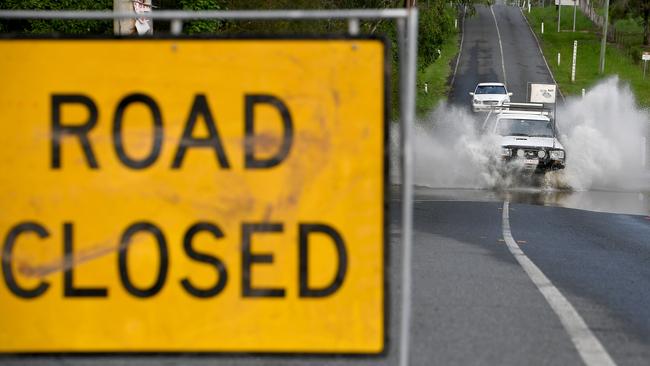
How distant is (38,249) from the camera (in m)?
4.11

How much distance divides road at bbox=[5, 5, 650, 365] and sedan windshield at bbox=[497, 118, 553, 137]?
4.95 metres

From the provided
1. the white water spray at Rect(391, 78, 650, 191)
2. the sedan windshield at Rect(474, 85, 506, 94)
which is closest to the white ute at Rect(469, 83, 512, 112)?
the sedan windshield at Rect(474, 85, 506, 94)

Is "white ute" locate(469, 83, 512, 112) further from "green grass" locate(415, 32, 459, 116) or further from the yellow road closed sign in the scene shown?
the yellow road closed sign

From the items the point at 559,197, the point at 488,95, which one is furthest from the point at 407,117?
the point at 488,95

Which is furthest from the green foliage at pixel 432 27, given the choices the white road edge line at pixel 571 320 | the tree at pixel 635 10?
the tree at pixel 635 10

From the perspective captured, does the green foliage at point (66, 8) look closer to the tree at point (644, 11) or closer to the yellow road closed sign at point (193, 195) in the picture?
the yellow road closed sign at point (193, 195)

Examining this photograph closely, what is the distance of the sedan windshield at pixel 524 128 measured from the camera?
26.9m

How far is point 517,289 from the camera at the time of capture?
363 inches

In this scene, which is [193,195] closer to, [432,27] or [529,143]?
[529,143]

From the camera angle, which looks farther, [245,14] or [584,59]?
[584,59]

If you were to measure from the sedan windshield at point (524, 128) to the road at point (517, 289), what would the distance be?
195 inches

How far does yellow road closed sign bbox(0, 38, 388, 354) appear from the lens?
4.06 meters

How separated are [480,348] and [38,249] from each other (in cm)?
327

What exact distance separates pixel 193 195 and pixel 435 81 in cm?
6322
